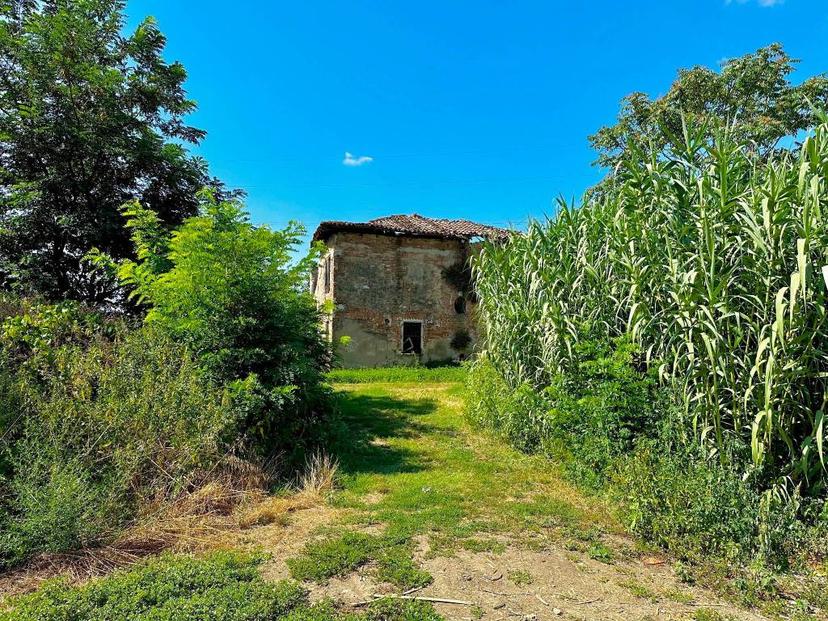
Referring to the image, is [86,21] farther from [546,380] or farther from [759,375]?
[759,375]

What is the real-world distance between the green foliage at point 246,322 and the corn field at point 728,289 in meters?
3.11

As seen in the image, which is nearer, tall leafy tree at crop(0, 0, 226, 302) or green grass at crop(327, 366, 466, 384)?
tall leafy tree at crop(0, 0, 226, 302)

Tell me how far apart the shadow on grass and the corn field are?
2512mm

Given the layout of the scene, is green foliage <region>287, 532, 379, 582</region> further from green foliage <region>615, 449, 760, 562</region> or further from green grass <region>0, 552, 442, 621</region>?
green foliage <region>615, 449, 760, 562</region>

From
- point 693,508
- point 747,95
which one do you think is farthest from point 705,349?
point 747,95

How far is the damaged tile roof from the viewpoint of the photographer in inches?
638

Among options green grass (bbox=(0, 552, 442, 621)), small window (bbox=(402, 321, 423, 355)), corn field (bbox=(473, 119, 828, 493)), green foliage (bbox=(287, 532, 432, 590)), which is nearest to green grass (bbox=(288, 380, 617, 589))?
green foliage (bbox=(287, 532, 432, 590))

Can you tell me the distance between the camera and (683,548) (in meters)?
3.06

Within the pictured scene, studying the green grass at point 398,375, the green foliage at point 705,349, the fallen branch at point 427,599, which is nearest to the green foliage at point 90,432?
the fallen branch at point 427,599

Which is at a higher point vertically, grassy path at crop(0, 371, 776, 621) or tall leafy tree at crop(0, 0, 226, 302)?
tall leafy tree at crop(0, 0, 226, 302)

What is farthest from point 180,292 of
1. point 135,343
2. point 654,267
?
A: point 654,267

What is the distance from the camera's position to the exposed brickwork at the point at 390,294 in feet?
53.9

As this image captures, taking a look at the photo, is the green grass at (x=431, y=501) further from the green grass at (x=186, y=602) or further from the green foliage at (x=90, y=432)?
the green foliage at (x=90, y=432)

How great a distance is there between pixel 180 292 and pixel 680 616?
5408 mm
